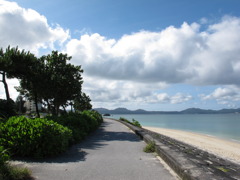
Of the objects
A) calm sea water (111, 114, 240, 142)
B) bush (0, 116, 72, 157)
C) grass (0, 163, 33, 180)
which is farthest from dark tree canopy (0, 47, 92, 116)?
calm sea water (111, 114, 240, 142)

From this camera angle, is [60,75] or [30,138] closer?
[30,138]

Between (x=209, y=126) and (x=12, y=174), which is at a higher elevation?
(x=12, y=174)

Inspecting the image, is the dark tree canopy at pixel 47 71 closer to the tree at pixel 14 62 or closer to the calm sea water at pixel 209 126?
the tree at pixel 14 62

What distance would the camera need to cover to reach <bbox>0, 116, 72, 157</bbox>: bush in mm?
6332

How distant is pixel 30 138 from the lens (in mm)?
6395

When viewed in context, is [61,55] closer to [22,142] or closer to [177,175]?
[22,142]

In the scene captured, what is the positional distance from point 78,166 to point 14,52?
49.2ft

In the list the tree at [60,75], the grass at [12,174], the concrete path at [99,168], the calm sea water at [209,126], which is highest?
the tree at [60,75]

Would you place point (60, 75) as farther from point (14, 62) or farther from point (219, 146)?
point (219, 146)

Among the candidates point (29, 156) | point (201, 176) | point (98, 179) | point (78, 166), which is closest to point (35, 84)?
point (29, 156)

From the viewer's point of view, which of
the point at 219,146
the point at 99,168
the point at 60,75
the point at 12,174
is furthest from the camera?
the point at 219,146

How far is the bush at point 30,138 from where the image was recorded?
20.8ft

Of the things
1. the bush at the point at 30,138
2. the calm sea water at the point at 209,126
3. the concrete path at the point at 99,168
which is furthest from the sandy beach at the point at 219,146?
the bush at the point at 30,138

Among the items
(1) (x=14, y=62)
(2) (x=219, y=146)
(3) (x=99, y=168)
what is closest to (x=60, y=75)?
(1) (x=14, y=62)
